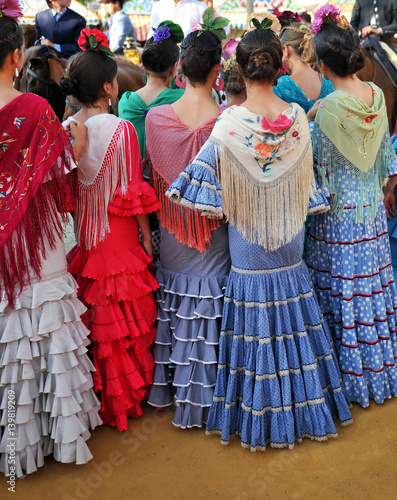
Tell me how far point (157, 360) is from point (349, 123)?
160 centimetres

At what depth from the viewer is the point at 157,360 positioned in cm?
285

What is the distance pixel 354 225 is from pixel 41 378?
174 centimetres

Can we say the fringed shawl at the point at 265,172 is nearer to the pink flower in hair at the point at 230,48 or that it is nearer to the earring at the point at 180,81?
the earring at the point at 180,81

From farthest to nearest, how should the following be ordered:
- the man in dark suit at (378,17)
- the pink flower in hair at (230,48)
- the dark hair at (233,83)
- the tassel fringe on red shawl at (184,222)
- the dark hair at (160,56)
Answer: the man in dark suit at (378,17) → the pink flower in hair at (230,48) → the dark hair at (160,56) → the dark hair at (233,83) → the tassel fringe on red shawl at (184,222)

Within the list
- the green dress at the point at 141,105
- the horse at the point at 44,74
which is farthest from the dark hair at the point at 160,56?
the horse at the point at 44,74

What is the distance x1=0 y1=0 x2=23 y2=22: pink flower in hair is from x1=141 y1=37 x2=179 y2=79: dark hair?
37.8 inches

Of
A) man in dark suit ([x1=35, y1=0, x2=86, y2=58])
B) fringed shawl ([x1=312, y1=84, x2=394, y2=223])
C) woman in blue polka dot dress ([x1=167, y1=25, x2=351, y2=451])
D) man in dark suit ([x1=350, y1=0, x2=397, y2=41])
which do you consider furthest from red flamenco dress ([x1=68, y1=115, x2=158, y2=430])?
man in dark suit ([x1=350, y1=0, x2=397, y2=41])

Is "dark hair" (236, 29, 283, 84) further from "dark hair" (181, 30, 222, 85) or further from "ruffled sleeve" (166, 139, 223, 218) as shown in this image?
"ruffled sleeve" (166, 139, 223, 218)

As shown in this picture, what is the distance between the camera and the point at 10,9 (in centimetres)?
218

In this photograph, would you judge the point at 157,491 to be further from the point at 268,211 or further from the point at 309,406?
the point at 268,211

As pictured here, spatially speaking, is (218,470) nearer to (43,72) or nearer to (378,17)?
(43,72)

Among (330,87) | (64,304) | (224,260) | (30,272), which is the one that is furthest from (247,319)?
(330,87)

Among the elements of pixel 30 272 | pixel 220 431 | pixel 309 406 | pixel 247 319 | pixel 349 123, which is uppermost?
pixel 349 123

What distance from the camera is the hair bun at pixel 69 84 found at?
2.53 m
